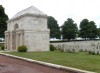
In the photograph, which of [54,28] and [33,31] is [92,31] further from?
[33,31]

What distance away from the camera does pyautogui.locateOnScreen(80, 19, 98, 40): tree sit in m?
68.0

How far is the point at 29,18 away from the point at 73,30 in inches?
1463

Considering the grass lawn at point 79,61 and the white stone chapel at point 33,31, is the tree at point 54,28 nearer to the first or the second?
the white stone chapel at point 33,31

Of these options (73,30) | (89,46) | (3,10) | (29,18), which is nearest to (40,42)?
(29,18)

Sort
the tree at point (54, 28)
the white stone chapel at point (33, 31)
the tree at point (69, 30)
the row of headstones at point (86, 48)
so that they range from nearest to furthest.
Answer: the row of headstones at point (86, 48)
the white stone chapel at point (33, 31)
the tree at point (69, 30)
the tree at point (54, 28)

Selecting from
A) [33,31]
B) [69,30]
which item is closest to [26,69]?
[33,31]

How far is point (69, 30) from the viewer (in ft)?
215

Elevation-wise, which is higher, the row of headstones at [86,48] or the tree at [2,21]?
the tree at [2,21]

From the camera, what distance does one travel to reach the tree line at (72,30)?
2603 inches

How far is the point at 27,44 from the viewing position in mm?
29156

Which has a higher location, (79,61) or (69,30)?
(69,30)

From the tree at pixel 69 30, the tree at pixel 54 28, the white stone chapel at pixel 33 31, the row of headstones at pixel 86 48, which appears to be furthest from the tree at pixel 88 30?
the white stone chapel at pixel 33 31

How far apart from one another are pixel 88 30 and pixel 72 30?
6.00 m

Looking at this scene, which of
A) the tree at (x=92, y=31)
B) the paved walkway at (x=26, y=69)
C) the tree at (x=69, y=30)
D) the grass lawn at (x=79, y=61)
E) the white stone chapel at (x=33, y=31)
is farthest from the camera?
the tree at (x=92, y=31)
